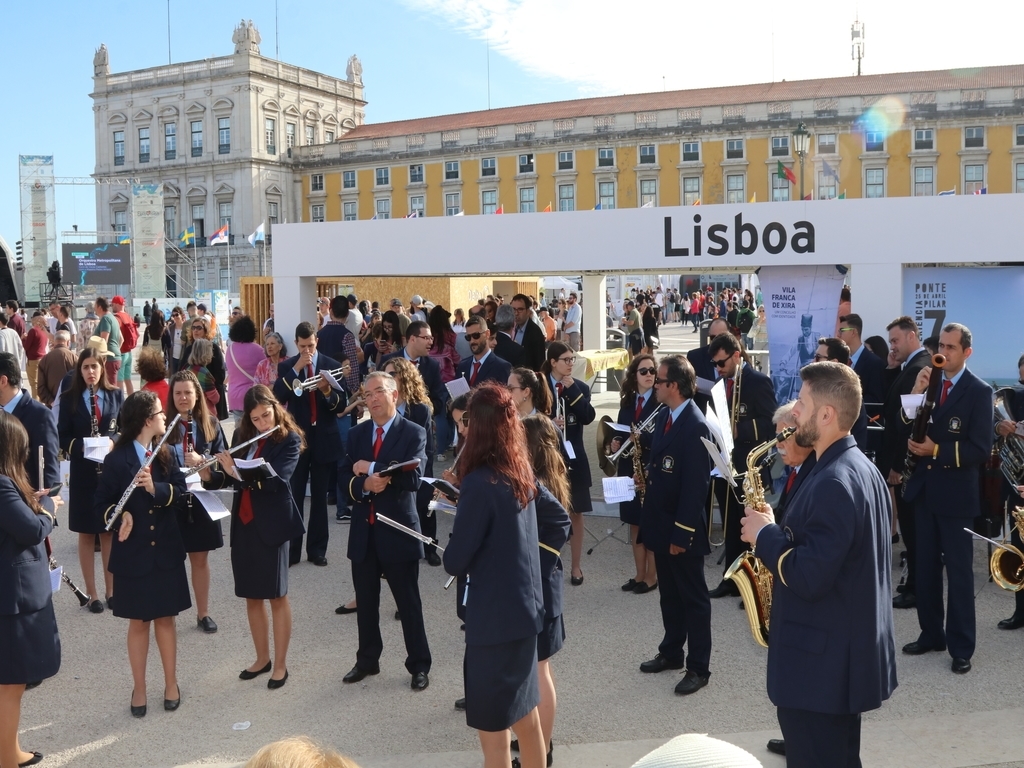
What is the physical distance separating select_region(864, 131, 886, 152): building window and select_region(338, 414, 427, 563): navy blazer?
209 ft

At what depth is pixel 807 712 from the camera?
11.0ft

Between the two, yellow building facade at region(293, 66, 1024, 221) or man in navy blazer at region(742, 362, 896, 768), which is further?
yellow building facade at region(293, 66, 1024, 221)

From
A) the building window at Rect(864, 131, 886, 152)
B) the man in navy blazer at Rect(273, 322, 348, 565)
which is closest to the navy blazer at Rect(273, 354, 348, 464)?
the man in navy blazer at Rect(273, 322, 348, 565)

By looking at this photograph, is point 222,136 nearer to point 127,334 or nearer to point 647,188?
point 647,188

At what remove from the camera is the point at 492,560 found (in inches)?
154

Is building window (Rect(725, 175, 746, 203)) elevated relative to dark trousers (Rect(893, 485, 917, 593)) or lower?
elevated

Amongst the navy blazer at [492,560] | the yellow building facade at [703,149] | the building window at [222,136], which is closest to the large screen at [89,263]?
the yellow building facade at [703,149]

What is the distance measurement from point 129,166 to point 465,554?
8874 centimetres

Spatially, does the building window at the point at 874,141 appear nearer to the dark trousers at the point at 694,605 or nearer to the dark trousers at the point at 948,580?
the dark trousers at the point at 948,580

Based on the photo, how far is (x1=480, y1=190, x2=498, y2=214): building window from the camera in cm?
7325

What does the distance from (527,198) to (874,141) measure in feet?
78.0

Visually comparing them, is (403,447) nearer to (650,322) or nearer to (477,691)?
(477,691)

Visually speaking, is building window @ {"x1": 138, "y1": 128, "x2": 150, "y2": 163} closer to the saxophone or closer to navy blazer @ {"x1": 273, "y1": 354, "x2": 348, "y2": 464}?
navy blazer @ {"x1": 273, "y1": 354, "x2": 348, "y2": 464}

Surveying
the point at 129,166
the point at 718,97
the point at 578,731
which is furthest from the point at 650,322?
the point at 129,166
